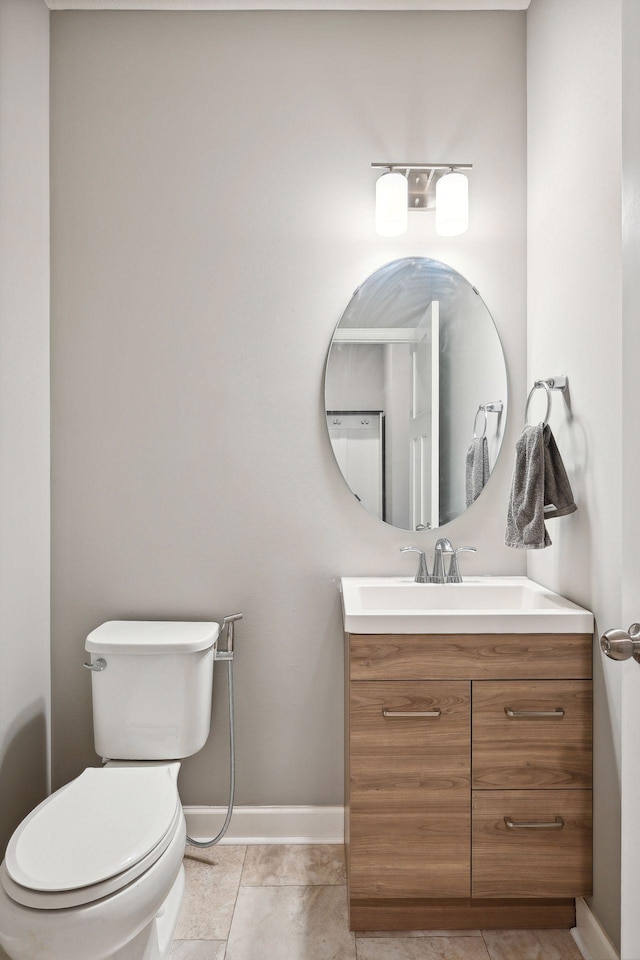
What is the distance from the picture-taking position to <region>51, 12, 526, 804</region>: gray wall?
81.5 inches

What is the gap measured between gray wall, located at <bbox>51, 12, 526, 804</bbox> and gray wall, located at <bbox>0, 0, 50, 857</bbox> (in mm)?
64

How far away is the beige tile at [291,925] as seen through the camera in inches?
63.1

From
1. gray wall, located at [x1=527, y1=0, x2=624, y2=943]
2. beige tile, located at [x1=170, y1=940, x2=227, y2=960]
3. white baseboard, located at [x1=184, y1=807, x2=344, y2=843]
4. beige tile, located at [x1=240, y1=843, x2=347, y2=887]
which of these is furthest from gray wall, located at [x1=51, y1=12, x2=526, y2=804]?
beige tile, located at [x1=170, y1=940, x2=227, y2=960]

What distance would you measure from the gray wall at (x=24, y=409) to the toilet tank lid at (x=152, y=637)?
248 mm

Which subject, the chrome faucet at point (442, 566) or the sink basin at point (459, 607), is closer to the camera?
the sink basin at point (459, 607)

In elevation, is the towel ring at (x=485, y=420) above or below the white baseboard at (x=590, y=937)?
above

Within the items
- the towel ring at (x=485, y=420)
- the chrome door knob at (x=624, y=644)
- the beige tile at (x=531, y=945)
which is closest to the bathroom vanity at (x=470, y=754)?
the beige tile at (x=531, y=945)

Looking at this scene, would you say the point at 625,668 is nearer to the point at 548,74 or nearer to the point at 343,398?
the point at 343,398

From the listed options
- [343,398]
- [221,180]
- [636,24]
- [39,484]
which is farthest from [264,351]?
[636,24]

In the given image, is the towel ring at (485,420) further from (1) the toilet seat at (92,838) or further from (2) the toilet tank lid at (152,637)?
(1) the toilet seat at (92,838)

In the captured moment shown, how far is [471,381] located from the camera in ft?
6.89

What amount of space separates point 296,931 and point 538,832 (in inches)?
27.1

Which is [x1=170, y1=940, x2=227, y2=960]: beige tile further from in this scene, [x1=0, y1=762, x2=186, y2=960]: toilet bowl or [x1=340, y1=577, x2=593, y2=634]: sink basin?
[x1=340, y1=577, x2=593, y2=634]: sink basin

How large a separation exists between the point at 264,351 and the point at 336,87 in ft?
2.93
